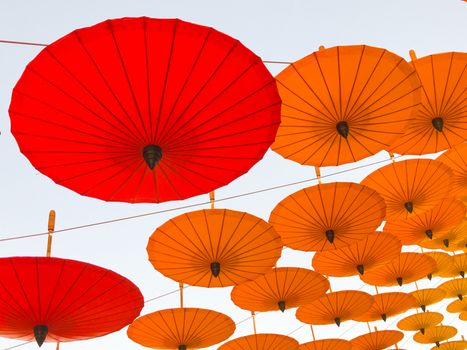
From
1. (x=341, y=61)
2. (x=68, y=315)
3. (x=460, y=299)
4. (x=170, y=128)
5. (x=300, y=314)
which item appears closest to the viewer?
(x=170, y=128)

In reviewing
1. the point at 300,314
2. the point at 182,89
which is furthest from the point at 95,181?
the point at 300,314

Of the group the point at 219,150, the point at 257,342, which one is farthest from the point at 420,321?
the point at 219,150

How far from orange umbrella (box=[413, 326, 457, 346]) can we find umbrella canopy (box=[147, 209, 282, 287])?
1295cm

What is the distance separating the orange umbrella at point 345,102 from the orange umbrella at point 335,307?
6.99 m

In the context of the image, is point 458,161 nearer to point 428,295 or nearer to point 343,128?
point 343,128

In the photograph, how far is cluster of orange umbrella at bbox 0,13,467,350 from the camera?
4.80m

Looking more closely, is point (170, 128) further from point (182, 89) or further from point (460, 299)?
point (460, 299)

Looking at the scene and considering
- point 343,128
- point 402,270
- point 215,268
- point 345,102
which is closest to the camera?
point 345,102

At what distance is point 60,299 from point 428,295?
14.2 m

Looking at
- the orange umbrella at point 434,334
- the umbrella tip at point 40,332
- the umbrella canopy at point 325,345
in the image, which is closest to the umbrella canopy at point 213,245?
the umbrella tip at point 40,332

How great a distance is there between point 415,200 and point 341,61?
555 centimetres

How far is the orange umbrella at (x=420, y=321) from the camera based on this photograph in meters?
18.1

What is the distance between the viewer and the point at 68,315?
8156mm

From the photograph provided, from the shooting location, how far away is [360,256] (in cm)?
1212
